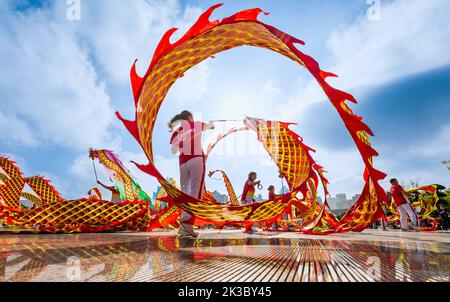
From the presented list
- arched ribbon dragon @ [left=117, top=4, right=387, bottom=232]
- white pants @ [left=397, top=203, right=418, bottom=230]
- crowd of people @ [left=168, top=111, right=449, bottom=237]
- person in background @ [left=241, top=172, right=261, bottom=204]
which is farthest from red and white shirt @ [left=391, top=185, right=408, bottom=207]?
crowd of people @ [left=168, top=111, right=449, bottom=237]

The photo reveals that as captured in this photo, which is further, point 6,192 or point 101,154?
point 101,154

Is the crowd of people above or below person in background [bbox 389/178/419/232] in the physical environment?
above

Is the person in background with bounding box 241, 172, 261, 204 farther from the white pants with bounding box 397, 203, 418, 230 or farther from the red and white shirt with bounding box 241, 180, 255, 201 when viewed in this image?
the white pants with bounding box 397, 203, 418, 230

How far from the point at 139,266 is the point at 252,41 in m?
3.46

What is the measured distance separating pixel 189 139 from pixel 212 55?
55.5 inches

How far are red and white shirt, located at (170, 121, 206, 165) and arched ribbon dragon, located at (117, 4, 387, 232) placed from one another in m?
0.54

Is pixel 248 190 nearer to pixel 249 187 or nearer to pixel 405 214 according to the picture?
pixel 249 187

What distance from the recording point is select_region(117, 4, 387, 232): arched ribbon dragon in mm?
3012

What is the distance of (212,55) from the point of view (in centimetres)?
432

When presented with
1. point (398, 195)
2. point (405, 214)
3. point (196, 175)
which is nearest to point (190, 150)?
point (196, 175)

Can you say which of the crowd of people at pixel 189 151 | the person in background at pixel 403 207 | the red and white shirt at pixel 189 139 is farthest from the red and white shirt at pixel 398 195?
the red and white shirt at pixel 189 139

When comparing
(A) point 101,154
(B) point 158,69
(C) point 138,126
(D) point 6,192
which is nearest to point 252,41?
(B) point 158,69
